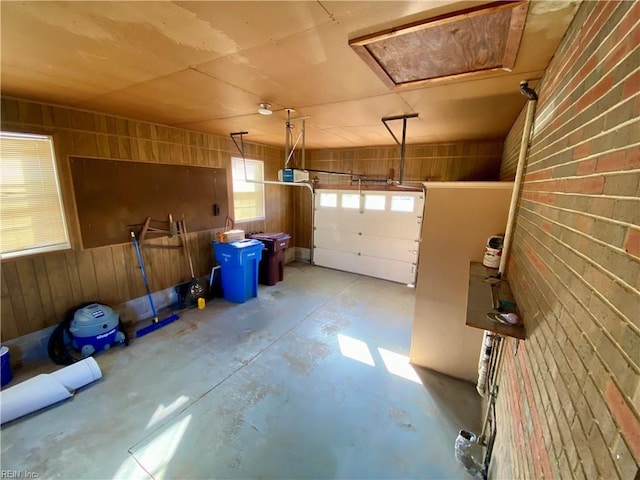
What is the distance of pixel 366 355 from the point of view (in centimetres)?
309

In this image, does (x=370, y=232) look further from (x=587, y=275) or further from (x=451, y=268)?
(x=587, y=275)

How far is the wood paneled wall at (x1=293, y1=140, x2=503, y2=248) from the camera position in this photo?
174 inches

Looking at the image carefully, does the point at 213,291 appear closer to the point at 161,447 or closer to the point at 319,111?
the point at 161,447

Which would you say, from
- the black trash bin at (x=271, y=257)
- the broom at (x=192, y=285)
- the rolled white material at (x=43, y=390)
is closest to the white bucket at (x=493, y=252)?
the black trash bin at (x=271, y=257)

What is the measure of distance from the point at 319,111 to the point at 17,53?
87.7 inches

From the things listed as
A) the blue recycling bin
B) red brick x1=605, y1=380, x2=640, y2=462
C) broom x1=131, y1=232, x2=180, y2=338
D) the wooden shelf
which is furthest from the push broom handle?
red brick x1=605, y1=380, x2=640, y2=462

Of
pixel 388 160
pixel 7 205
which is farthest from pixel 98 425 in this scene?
pixel 388 160

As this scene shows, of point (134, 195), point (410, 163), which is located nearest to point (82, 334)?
point (134, 195)

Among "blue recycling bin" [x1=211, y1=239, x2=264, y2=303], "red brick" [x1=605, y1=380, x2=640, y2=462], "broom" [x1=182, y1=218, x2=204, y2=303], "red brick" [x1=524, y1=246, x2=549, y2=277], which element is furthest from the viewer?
"blue recycling bin" [x1=211, y1=239, x2=264, y2=303]

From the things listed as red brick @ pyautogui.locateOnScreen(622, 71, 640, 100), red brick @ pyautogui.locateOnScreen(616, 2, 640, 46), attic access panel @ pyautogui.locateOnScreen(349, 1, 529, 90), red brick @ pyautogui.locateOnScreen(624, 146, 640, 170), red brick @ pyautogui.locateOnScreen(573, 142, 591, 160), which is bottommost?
red brick @ pyautogui.locateOnScreen(624, 146, 640, 170)

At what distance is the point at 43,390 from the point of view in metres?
2.24

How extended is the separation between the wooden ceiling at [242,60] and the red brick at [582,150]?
67cm

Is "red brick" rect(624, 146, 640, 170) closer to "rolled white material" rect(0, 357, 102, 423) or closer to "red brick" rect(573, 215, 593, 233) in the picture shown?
"red brick" rect(573, 215, 593, 233)

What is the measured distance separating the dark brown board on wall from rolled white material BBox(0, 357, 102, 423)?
4.82 feet
